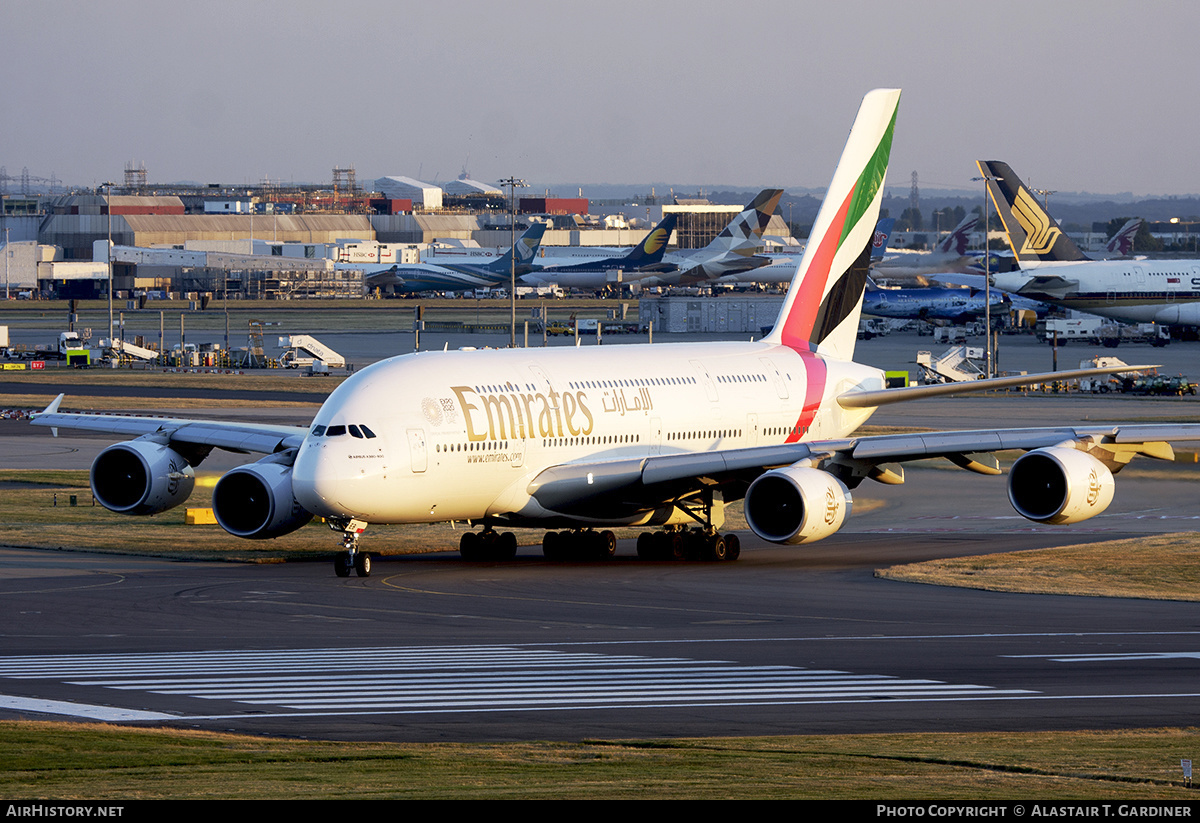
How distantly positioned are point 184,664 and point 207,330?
5515 inches

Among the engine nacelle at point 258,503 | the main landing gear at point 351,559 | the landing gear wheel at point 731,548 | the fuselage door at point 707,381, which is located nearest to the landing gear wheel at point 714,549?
the landing gear wheel at point 731,548

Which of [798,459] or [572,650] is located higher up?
[798,459]

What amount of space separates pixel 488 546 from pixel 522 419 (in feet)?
13.7

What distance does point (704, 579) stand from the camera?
35719mm

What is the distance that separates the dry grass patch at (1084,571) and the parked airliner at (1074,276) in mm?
88501

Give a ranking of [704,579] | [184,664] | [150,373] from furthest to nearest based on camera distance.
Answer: [150,373] → [704,579] → [184,664]

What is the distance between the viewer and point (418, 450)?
34375 mm

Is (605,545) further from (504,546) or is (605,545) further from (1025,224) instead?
(1025,224)

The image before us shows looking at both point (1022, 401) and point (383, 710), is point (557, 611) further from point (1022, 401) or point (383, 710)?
point (1022, 401)

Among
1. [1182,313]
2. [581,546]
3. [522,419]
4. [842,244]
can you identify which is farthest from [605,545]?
[1182,313]

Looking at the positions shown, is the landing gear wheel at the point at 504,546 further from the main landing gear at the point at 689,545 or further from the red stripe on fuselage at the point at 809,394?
the red stripe on fuselage at the point at 809,394

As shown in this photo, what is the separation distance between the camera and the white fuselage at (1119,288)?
126438 mm

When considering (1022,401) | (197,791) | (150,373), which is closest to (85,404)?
(150,373)

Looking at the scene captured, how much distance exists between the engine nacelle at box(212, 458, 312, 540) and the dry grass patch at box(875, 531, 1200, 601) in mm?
13165
